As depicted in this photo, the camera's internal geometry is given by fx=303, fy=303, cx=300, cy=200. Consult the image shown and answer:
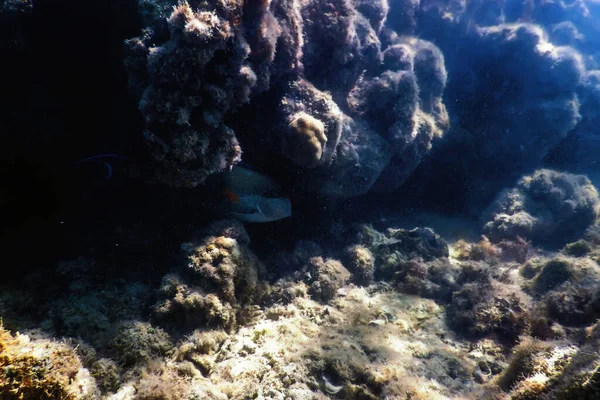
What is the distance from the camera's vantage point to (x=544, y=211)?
792 centimetres

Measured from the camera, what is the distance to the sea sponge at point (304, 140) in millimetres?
3652

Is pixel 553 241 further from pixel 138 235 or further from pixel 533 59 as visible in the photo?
pixel 138 235

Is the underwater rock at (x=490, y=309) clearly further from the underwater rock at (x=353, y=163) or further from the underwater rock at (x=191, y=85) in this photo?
the underwater rock at (x=191, y=85)

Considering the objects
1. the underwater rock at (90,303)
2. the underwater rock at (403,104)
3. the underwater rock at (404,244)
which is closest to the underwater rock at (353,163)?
the underwater rock at (403,104)

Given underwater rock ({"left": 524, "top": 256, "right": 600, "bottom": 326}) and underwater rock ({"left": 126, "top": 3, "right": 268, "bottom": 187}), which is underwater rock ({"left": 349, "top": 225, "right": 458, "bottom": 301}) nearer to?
underwater rock ({"left": 524, "top": 256, "right": 600, "bottom": 326})

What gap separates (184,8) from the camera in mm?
2771

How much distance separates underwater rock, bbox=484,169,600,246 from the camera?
7449mm

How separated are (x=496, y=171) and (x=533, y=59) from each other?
4.17m

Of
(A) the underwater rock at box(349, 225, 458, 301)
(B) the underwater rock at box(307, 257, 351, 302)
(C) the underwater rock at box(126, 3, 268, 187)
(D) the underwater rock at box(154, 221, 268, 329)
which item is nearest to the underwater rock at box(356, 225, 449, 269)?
(A) the underwater rock at box(349, 225, 458, 301)

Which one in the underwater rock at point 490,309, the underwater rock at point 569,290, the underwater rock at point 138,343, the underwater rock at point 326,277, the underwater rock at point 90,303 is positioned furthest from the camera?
the underwater rock at point 326,277

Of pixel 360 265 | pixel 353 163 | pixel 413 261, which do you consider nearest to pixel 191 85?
pixel 353 163

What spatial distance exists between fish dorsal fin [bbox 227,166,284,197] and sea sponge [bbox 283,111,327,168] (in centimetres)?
47

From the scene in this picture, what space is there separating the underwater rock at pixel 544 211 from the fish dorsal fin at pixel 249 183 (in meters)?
6.18

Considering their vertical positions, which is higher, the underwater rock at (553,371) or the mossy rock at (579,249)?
the mossy rock at (579,249)
